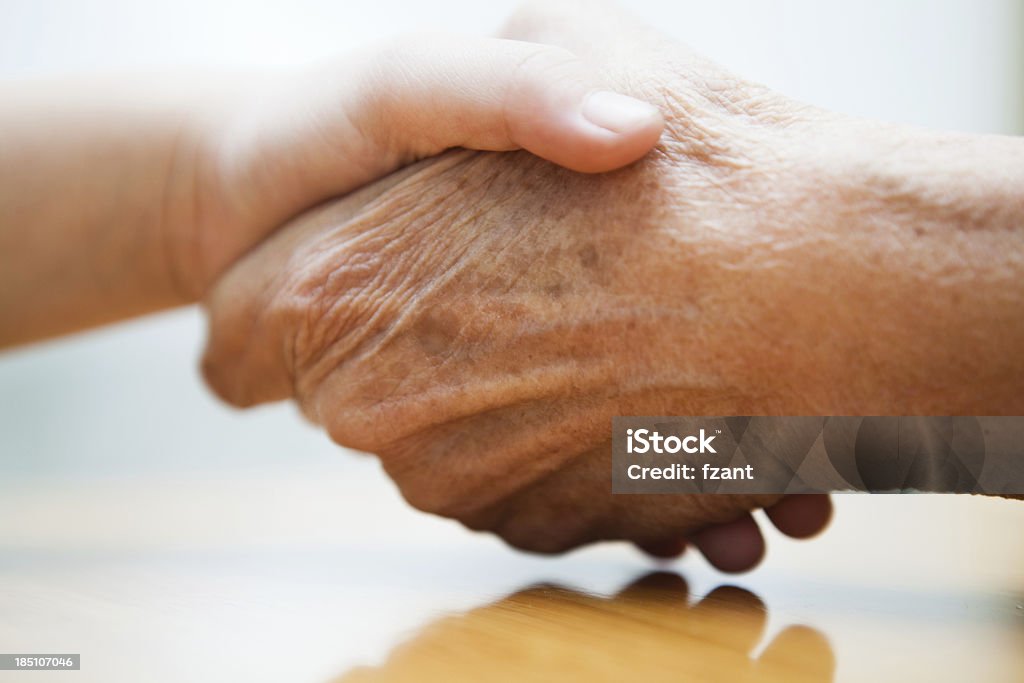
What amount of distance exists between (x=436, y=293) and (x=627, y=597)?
30cm

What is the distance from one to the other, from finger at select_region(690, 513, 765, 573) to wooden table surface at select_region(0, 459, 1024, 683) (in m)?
0.02

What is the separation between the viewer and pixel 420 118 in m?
0.84

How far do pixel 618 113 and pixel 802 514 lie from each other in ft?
1.31

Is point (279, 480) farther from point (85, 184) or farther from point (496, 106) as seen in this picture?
point (496, 106)

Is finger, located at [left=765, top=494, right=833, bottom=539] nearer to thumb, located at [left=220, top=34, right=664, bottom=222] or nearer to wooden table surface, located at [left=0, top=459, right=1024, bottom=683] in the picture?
wooden table surface, located at [left=0, top=459, right=1024, bottom=683]

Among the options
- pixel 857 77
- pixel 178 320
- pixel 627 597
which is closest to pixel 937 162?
pixel 627 597

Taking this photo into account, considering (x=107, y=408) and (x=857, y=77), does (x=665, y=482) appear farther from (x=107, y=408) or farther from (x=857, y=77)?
(x=107, y=408)

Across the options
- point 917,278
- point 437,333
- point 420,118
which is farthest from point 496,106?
point 917,278

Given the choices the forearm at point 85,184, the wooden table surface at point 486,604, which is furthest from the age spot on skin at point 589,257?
the forearm at point 85,184

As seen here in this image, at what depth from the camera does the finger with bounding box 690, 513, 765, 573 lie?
82 centimetres

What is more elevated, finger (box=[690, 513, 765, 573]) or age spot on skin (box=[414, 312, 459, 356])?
age spot on skin (box=[414, 312, 459, 356])

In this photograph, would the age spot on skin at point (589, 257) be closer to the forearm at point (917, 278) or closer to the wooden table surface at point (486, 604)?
the forearm at point (917, 278)

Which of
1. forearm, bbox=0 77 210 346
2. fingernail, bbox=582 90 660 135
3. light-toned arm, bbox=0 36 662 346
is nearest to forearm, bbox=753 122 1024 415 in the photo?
fingernail, bbox=582 90 660 135

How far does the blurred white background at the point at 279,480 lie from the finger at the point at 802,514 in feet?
0.14
